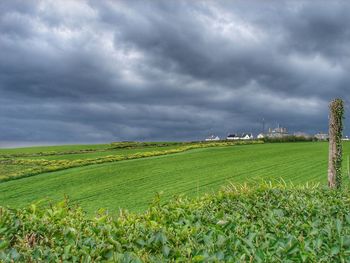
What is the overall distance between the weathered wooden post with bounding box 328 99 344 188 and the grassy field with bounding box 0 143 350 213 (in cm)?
412

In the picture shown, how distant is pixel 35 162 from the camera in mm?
39875

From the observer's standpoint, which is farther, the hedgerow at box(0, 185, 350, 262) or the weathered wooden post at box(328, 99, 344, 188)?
the weathered wooden post at box(328, 99, 344, 188)

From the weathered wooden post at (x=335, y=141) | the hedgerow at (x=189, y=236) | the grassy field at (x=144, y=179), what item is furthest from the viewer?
the grassy field at (x=144, y=179)

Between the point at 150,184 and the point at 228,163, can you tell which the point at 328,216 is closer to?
the point at 150,184

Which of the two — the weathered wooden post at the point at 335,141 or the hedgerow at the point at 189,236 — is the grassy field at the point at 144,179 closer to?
the weathered wooden post at the point at 335,141

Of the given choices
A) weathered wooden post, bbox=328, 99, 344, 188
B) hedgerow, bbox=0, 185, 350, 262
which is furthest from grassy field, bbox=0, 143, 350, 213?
hedgerow, bbox=0, 185, 350, 262

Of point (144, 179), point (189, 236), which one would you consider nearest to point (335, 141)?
point (189, 236)

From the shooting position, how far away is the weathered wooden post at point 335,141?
15.8 meters

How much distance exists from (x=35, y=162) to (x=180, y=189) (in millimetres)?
22211

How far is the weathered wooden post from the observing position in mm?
15805

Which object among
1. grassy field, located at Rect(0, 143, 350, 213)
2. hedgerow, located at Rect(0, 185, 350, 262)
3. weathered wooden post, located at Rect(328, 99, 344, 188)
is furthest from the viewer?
grassy field, located at Rect(0, 143, 350, 213)

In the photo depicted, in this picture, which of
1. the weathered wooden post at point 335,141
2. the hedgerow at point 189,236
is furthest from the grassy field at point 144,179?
the hedgerow at point 189,236

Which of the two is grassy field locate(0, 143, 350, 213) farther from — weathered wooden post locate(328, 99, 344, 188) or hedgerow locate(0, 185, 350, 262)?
hedgerow locate(0, 185, 350, 262)

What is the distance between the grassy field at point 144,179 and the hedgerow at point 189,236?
408 inches
